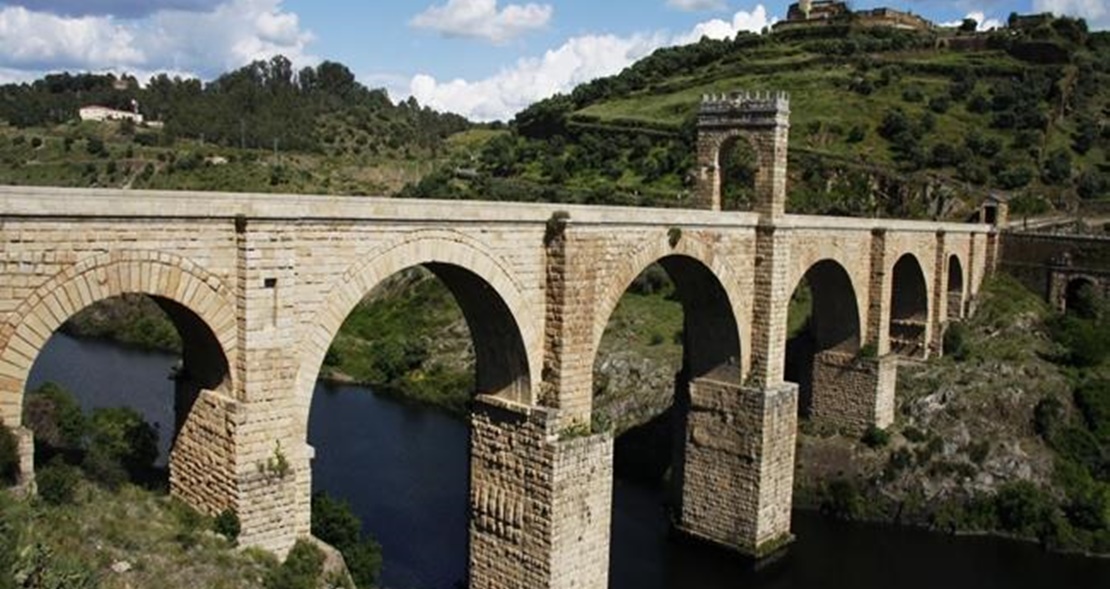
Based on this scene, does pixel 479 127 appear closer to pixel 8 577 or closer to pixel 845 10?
pixel 845 10

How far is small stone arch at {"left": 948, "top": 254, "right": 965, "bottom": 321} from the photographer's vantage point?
36000mm

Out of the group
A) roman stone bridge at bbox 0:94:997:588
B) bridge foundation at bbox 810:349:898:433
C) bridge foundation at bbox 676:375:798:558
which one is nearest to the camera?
roman stone bridge at bbox 0:94:997:588

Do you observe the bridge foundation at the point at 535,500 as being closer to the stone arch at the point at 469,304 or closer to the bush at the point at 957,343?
the stone arch at the point at 469,304

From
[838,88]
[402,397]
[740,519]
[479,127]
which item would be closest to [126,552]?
[740,519]

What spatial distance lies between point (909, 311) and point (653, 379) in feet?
30.4

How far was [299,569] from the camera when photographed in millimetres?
12695

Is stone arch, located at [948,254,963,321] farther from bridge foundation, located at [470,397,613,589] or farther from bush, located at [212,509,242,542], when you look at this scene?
bush, located at [212,509,242,542]

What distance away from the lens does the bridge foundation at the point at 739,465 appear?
22.6m

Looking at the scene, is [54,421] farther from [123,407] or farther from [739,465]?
[739,465]

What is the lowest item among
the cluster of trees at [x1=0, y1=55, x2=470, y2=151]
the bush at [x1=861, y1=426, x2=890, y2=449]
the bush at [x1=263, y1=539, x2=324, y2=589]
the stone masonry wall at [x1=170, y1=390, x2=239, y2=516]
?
the bush at [x1=861, y1=426, x2=890, y2=449]

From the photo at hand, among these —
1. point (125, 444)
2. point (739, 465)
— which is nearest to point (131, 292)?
point (125, 444)

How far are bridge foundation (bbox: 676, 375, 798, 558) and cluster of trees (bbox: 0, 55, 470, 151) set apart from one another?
64.7 meters

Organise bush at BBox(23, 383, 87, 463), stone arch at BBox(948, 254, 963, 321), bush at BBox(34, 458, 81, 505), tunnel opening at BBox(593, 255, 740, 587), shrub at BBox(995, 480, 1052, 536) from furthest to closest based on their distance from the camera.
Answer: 1. stone arch at BBox(948, 254, 963, 321)
2. shrub at BBox(995, 480, 1052, 536)
3. tunnel opening at BBox(593, 255, 740, 587)
4. bush at BBox(23, 383, 87, 463)
5. bush at BBox(34, 458, 81, 505)

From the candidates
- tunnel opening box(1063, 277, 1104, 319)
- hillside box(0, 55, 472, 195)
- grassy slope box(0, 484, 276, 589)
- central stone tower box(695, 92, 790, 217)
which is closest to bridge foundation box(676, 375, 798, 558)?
central stone tower box(695, 92, 790, 217)
